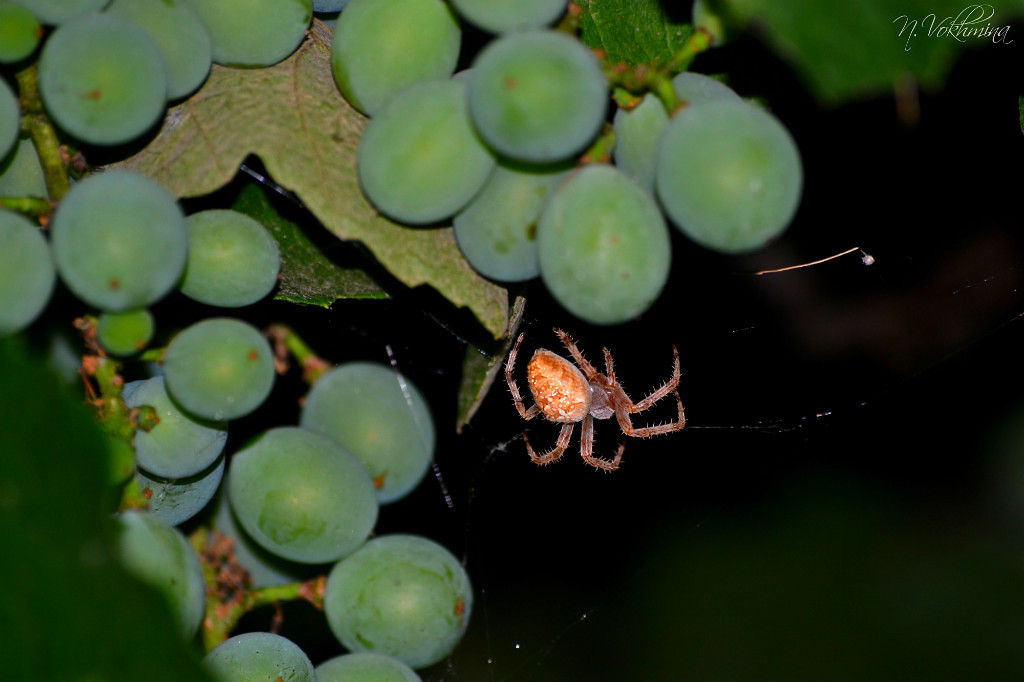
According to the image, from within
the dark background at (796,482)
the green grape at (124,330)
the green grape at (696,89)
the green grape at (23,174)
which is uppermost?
the green grape at (696,89)

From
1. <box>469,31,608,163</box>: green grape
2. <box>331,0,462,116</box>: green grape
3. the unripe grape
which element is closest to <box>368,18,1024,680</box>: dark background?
the unripe grape

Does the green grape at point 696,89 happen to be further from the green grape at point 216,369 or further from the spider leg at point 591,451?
the spider leg at point 591,451

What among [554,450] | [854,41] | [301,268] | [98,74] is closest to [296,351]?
[301,268]

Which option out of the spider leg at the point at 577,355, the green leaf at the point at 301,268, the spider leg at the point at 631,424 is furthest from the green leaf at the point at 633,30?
the spider leg at the point at 631,424

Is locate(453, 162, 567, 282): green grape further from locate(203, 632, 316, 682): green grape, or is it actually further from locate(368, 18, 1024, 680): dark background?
locate(368, 18, 1024, 680): dark background

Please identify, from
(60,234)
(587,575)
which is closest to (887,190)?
(587,575)

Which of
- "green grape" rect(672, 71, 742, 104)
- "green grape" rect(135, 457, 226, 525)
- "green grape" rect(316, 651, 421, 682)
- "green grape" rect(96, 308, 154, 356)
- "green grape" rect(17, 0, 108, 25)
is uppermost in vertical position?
"green grape" rect(17, 0, 108, 25)

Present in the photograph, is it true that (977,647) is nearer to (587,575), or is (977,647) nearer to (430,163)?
(587,575)
